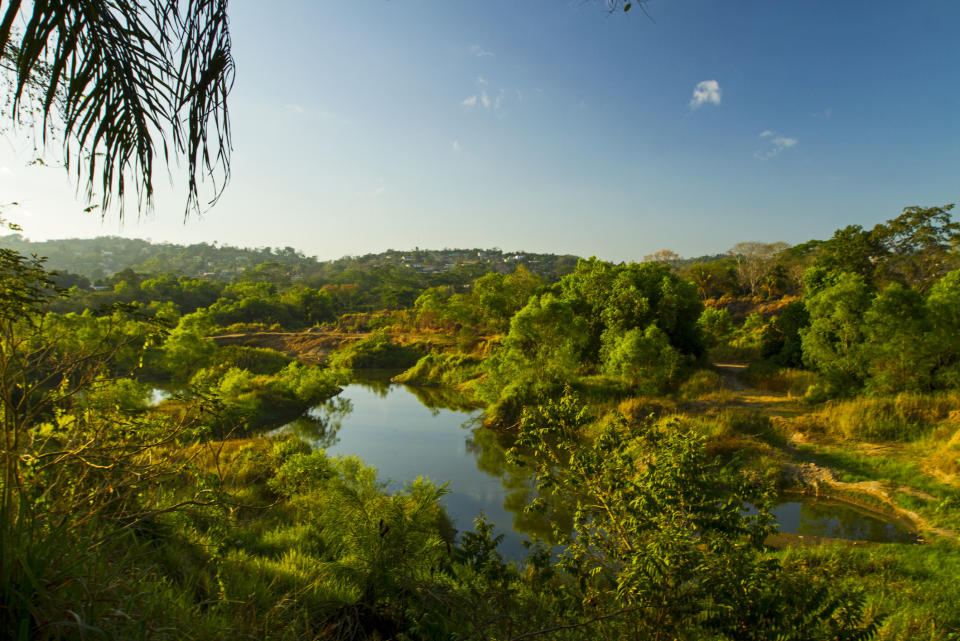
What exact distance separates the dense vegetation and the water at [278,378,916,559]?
57 centimetres

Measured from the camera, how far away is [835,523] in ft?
26.7

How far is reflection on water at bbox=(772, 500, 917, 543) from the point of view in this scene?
297 inches

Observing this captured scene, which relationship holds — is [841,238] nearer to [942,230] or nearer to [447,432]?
[942,230]

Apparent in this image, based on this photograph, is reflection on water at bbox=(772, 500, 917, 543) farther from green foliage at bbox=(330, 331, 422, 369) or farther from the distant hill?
the distant hill

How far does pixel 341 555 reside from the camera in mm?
5070

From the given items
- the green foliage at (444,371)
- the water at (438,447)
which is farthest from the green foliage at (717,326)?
the water at (438,447)

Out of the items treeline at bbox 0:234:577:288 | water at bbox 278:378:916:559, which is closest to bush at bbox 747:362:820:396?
water at bbox 278:378:916:559

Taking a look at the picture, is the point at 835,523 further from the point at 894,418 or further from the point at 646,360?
the point at 646,360

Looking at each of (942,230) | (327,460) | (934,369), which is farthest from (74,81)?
(942,230)

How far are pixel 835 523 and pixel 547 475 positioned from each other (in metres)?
7.68

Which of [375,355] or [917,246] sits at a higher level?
[917,246]

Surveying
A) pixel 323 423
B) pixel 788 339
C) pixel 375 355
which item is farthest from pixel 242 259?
pixel 788 339

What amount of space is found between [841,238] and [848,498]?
26.3 metres

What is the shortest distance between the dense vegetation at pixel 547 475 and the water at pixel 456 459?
1.87ft
